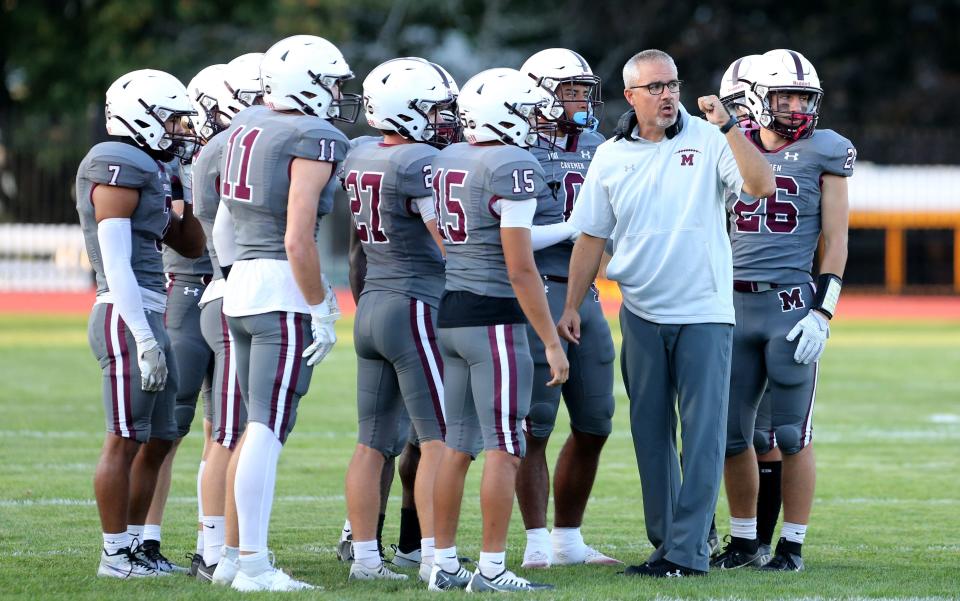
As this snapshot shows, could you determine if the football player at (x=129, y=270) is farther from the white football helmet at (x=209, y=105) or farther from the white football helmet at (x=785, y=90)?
the white football helmet at (x=785, y=90)

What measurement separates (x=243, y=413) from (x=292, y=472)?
3.08 metres

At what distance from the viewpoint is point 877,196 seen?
1125 inches

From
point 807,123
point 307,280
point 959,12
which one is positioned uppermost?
point 959,12

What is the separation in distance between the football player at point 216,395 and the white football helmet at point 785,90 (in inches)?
85.5

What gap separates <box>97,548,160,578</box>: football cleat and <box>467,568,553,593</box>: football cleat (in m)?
1.40

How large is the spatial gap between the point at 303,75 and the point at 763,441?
2.63 m

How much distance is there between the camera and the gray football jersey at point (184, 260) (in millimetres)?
6864

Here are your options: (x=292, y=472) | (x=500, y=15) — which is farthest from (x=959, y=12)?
(x=292, y=472)

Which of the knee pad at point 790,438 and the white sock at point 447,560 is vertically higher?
the knee pad at point 790,438

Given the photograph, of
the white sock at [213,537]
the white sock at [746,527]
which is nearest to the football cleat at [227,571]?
the white sock at [213,537]

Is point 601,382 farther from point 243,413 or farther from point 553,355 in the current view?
point 243,413

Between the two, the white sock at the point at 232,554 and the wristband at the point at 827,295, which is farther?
the wristband at the point at 827,295

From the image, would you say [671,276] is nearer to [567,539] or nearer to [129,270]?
[567,539]

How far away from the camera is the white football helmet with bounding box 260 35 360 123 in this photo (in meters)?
5.88
